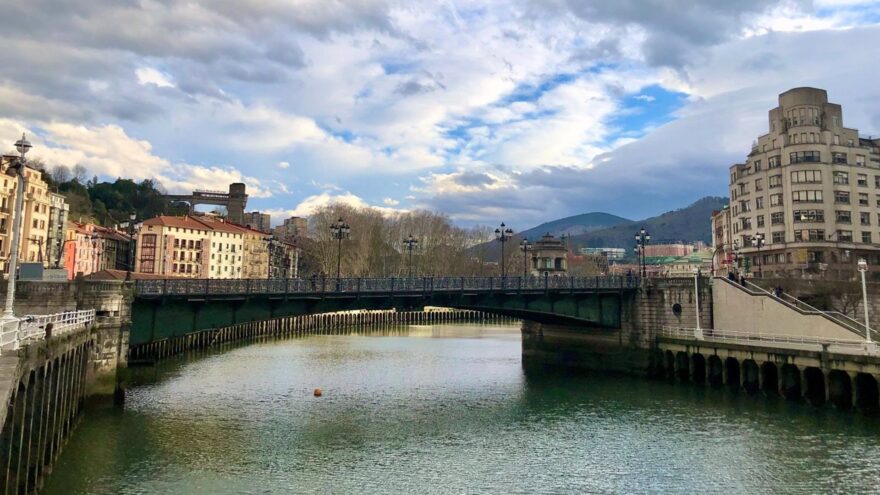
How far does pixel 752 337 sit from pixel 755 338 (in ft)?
0.77

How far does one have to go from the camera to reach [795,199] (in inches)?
3081

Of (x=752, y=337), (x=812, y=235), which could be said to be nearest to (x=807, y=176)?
(x=812, y=235)

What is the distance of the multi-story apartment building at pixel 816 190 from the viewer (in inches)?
3036

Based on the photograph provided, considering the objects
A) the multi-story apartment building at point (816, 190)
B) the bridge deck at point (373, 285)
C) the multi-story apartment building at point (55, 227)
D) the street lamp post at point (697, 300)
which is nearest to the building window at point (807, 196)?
the multi-story apartment building at point (816, 190)

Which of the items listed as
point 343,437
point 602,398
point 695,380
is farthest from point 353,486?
point 695,380

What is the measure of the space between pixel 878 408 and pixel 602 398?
15.6 m

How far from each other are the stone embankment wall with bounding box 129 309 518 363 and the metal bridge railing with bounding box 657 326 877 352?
118 feet

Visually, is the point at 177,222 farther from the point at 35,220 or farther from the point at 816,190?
the point at 816,190

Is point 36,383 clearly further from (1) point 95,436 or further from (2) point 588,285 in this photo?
(2) point 588,285

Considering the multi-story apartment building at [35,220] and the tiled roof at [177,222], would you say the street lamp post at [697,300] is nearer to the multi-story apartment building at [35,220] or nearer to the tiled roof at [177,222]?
the multi-story apartment building at [35,220]

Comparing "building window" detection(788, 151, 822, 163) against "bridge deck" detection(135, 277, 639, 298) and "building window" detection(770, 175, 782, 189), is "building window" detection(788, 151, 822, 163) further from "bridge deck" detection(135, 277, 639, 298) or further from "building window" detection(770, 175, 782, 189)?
"bridge deck" detection(135, 277, 639, 298)

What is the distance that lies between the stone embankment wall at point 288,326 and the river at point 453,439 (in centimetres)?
1293

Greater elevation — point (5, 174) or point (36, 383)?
point (5, 174)

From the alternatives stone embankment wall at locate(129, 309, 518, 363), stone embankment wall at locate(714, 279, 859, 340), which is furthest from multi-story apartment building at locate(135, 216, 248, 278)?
stone embankment wall at locate(714, 279, 859, 340)
